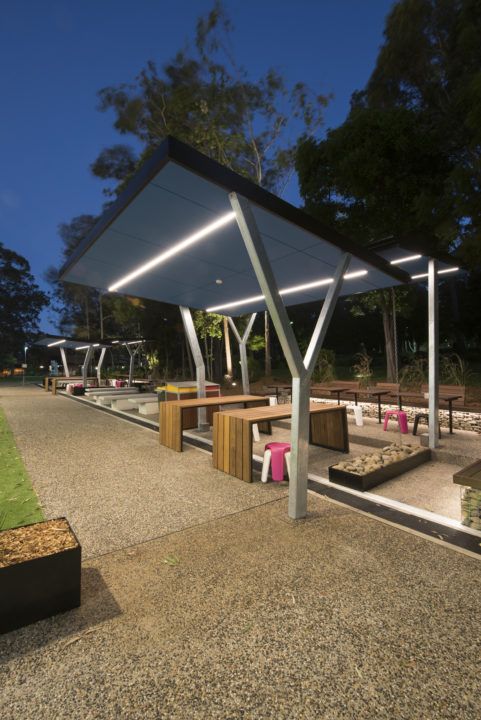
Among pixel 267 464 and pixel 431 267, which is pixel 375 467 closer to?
pixel 267 464

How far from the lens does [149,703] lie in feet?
5.10

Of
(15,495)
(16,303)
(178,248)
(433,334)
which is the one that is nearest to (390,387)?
(433,334)

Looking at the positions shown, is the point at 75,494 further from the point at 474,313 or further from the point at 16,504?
the point at 474,313

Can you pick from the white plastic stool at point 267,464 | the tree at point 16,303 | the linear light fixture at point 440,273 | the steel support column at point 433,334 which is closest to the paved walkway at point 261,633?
the white plastic stool at point 267,464

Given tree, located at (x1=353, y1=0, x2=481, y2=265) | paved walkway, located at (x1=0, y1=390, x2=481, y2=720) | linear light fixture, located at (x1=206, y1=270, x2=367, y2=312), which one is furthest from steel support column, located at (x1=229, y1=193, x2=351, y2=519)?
tree, located at (x1=353, y1=0, x2=481, y2=265)

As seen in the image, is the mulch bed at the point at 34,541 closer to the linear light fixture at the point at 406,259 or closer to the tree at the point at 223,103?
the linear light fixture at the point at 406,259

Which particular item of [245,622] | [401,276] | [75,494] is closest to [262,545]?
[245,622]

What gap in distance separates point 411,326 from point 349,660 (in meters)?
28.2

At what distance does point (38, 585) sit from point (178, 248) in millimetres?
4058

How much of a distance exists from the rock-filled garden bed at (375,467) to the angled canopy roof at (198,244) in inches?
106

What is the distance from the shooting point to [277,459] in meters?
4.52

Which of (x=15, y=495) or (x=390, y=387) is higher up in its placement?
(x=390, y=387)

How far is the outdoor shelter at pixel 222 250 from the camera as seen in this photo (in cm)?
308

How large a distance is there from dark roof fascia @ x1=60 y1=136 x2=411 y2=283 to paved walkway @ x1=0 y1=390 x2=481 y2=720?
9.85 feet
